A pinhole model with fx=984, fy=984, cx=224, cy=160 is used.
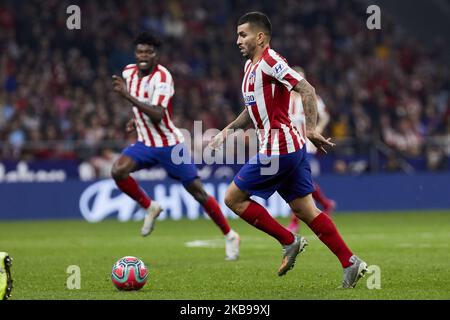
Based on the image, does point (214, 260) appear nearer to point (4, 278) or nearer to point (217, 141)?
point (217, 141)

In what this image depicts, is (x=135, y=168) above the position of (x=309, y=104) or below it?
below

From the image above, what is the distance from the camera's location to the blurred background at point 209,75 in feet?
67.7

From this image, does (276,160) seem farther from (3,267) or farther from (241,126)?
(3,267)

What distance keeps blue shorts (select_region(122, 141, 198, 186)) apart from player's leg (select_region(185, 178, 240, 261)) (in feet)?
0.40

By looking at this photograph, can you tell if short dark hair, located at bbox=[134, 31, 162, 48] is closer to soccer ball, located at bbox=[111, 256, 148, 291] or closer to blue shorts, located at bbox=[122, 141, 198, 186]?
blue shorts, located at bbox=[122, 141, 198, 186]

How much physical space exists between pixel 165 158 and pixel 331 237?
13.9 feet

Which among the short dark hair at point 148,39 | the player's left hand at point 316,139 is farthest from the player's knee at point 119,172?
the player's left hand at point 316,139

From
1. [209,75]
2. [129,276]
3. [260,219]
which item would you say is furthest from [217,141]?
[209,75]

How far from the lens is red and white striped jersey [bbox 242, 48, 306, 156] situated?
8.59 m

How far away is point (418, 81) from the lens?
90.5 ft

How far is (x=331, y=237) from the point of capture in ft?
27.8

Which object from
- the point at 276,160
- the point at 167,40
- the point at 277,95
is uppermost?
the point at 167,40
